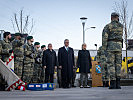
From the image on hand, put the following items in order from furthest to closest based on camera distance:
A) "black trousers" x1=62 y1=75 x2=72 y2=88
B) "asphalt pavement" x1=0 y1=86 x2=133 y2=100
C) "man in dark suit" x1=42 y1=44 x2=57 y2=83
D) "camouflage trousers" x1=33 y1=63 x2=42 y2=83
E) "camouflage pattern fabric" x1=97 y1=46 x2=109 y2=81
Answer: "camouflage trousers" x1=33 y1=63 x2=42 y2=83 < "camouflage pattern fabric" x1=97 y1=46 x2=109 y2=81 < "man in dark suit" x1=42 y1=44 x2=57 y2=83 < "black trousers" x1=62 y1=75 x2=72 y2=88 < "asphalt pavement" x1=0 y1=86 x2=133 y2=100

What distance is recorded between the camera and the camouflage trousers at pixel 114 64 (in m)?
7.24

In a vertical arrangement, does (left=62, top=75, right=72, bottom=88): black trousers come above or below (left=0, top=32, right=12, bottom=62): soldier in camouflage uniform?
below

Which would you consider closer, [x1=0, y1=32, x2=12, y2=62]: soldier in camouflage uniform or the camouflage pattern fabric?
[x1=0, y1=32, x2=12, y2=62]: soldier in camouflage uniform

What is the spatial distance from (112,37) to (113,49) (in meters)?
0.36

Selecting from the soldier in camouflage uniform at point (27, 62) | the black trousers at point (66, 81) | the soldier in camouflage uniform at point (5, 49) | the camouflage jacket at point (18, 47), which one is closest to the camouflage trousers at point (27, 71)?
the soldier in camouflage uniform at point (27, 62)

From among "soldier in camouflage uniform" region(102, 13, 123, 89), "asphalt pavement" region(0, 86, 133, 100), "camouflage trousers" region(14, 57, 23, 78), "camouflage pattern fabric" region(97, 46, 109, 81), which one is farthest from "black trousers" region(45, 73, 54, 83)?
"asphalt pavement" region(0, 86, 133, 100)

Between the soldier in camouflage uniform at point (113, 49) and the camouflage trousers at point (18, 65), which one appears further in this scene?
the camouflage trousers at point (18, 65)

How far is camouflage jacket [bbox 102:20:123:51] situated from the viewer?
24.0 feet

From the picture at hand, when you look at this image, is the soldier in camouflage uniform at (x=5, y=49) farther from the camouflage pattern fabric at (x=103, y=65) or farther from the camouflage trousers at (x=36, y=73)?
the camouflage trousers at (x=36, y=73)

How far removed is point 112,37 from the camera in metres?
7.34

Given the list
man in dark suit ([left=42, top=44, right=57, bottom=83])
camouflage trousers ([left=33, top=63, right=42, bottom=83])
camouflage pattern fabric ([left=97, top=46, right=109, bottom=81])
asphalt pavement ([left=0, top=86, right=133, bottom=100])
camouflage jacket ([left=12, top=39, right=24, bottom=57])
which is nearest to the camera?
asphalt pavement ([left=0, top=86, right=133, bottom=100])

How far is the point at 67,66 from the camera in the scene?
9.27 m

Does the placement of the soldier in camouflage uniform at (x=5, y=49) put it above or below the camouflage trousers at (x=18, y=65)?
above

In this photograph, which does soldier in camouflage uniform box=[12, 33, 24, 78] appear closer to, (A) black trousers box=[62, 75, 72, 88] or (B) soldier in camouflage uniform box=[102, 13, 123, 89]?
(A) black trousers box=[62, 75, 72, 88]
